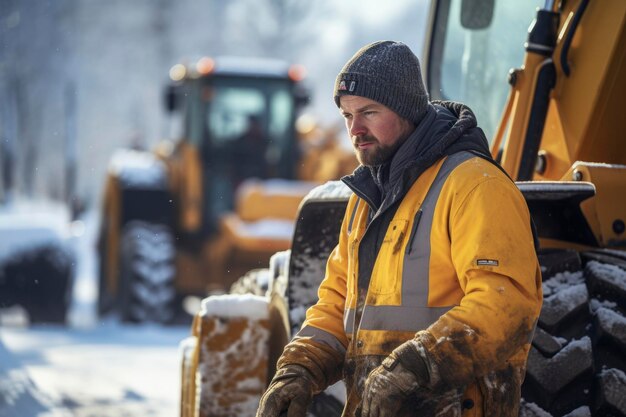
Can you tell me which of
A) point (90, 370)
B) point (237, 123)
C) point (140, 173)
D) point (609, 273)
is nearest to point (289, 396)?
point (609, 273)

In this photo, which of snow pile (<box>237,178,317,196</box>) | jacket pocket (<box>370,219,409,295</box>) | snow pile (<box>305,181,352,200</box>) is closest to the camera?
jacket pocket (<box>370,219,409,295</box>)

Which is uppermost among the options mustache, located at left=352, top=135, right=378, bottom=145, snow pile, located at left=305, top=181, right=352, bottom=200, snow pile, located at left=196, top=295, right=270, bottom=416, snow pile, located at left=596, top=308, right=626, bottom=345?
mustache, located at left=352, top=135, right=378, bottom=145

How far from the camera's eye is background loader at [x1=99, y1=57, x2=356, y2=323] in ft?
40.3

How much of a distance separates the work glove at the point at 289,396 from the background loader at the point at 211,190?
883cm

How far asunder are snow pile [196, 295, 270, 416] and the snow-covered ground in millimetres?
2553

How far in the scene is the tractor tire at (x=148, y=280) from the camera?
40.0ft

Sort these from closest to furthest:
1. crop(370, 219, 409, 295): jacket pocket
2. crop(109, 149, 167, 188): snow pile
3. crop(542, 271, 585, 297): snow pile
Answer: crop(370, 219, 409, 295): jacket pocket
crop(542, 271, 585, 297): snow pile
crop(109, 149, 167, 188): snow pile

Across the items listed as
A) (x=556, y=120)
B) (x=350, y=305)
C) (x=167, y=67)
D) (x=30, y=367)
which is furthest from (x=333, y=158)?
(x=167, y=67)

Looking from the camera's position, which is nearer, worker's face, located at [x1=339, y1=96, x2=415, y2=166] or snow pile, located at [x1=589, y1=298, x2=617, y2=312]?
worker's face, located at [x1=339, y1=96, x2=415, y2=166]

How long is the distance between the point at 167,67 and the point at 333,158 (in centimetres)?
3633

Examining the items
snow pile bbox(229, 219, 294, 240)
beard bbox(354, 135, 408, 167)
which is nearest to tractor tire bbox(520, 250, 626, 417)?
beard bbox(354, 135, 408, 167)

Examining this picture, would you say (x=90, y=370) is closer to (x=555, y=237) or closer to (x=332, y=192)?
(x=332, y=192)

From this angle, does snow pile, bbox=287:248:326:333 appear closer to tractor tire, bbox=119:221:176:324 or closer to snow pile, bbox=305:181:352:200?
snow pile, bbox=305:181:352:200

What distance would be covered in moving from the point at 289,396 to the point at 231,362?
107 cm
